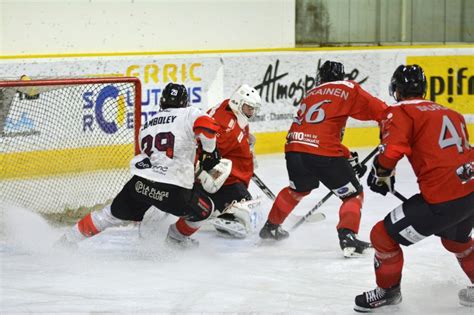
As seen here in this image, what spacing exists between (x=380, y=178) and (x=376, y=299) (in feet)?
1.63

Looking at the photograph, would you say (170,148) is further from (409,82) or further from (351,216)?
(409,82)

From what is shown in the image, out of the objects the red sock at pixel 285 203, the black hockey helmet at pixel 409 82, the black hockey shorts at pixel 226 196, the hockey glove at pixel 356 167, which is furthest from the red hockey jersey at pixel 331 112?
the black hockey helmet at pixel 409 82

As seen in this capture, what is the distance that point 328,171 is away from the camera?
486 cm

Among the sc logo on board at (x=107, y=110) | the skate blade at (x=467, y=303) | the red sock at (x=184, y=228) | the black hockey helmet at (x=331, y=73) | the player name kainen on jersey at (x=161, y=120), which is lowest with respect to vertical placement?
the skate blade at (x=467, y=303)

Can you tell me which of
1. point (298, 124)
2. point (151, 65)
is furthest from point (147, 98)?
point (298, 124)

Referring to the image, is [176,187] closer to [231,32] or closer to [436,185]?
[436,185]

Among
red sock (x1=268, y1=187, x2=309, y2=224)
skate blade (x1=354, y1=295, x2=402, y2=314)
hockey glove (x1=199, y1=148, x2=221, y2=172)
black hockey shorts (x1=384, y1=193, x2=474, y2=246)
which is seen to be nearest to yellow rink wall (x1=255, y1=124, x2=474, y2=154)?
red sock (x1=268, y1=187, x2=309, y2=224)

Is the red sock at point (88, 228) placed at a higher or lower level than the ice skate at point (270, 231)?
higher

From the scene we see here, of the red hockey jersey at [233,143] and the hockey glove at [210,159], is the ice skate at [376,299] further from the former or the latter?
the red hockey jersey at [233,143]

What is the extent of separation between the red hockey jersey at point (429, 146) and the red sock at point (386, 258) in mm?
230

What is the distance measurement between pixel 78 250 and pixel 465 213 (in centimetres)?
204

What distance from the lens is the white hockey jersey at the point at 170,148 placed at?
4.56 m

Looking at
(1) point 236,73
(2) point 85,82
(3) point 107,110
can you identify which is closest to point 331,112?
(2) point 85,82

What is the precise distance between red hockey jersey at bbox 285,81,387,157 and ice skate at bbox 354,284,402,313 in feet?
3.70
